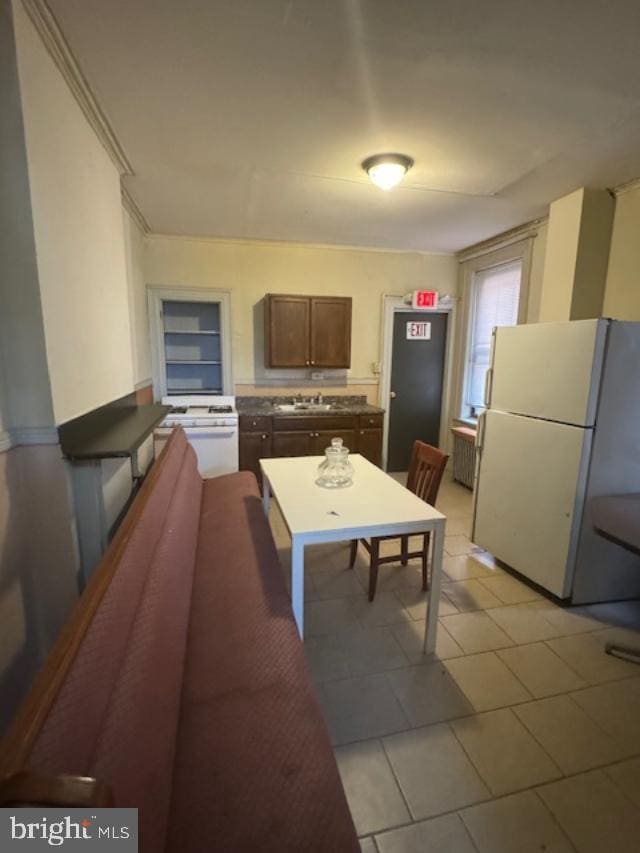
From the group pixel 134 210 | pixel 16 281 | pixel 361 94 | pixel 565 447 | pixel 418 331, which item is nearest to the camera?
pixel 16 281

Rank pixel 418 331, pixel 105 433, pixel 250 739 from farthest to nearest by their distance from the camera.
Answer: pixel 418 331 → pixel 105 433 → pixel 250 739

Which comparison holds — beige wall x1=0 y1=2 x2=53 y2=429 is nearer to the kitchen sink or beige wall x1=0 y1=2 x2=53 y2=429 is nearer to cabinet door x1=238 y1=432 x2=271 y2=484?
cabinet door x1=238 y1=432 x2=271 y2=484

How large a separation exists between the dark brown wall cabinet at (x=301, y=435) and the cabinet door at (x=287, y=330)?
2.08ft

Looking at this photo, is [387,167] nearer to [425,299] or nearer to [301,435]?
[425,299]

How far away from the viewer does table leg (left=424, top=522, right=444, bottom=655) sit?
179cm

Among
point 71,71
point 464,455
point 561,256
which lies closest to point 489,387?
point 561,256

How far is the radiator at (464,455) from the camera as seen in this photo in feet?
13.8

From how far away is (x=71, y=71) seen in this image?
5.47ft

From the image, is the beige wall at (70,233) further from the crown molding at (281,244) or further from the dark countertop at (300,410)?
the dark countertop at (300,410)

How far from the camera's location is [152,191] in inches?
113

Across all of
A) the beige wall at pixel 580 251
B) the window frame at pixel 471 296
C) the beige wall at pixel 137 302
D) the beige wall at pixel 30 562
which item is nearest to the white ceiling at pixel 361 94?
the beige wall at pixel 580 251

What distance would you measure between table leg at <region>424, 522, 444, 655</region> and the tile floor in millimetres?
76

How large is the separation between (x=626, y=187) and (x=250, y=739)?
366cm

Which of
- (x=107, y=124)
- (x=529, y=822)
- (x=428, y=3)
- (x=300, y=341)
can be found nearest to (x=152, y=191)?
(x=107, y=124)
